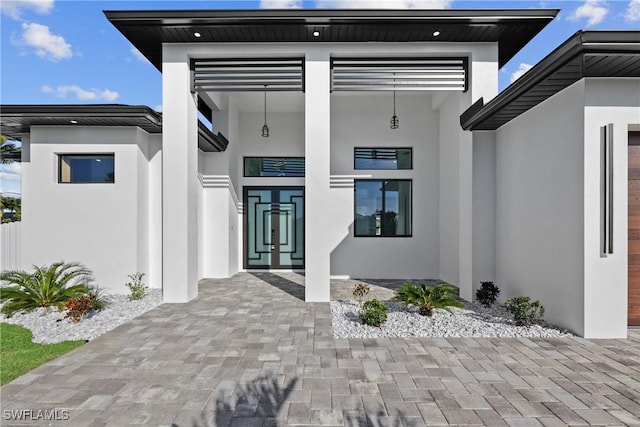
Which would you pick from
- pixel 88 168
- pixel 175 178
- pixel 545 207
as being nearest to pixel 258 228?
pixel 175 178

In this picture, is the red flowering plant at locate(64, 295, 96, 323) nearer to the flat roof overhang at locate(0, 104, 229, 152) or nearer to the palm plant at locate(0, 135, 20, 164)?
the flat roof overhang at locate(0, 104, 229, 152)

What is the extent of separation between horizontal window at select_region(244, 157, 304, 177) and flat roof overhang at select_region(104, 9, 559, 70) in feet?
12.5

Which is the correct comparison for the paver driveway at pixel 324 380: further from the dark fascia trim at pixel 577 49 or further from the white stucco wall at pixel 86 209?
the dark fascia trim at pixel 577 49

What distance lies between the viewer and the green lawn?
3.19m

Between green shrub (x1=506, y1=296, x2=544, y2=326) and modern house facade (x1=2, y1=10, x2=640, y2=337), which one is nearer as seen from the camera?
modern house facade (x1=2, y1=10, x2=640, y2=337)

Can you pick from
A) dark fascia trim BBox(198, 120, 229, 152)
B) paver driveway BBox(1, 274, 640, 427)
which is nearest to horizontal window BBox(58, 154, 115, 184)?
dark fascia trim BBox(198, 120, 229, 152)

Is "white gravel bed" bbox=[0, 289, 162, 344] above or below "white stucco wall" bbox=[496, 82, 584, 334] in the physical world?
below

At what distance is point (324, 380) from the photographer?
9.90 ft

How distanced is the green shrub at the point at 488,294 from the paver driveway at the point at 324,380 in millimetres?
1542

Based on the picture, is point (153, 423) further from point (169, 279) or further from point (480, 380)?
point (169, 279)

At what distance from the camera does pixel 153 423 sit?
7.81 ft

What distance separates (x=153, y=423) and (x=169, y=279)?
3953 mm

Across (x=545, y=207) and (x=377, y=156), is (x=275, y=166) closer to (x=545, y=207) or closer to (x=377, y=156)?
(x=377, y=156)

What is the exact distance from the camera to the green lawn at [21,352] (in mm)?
3188
